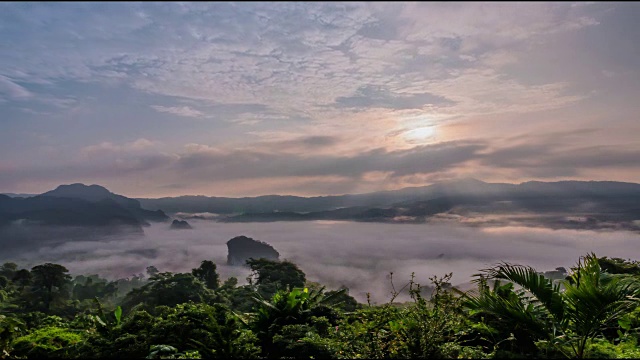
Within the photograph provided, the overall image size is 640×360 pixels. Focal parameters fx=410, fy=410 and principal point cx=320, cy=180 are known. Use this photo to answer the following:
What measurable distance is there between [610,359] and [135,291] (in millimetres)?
37679

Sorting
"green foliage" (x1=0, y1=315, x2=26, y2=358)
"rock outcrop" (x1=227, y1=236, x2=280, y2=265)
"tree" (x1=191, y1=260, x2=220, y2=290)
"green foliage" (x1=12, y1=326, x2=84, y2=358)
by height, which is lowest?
"rock outcrop" (x1=227, y1=236, x2=280, y2=265)

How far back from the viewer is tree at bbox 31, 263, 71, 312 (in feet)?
109

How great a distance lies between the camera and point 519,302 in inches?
234

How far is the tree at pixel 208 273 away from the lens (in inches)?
1487

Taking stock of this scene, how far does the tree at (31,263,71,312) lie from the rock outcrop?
429ft

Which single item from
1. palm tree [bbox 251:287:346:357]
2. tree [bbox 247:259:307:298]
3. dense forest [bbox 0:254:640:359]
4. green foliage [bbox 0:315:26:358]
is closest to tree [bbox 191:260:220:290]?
tree [bbox 247:259:307:298]

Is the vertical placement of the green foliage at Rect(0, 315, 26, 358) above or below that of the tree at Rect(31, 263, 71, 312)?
above

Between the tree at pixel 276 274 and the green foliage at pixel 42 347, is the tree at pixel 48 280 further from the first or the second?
the green foliage at pixel 42 347

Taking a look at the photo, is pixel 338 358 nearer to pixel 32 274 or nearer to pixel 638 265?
pixel 638 265

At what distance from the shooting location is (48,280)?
33.7 m

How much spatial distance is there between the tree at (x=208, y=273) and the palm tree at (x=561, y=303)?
34637 millimetres

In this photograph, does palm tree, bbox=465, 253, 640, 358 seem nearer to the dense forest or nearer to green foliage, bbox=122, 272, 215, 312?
the dense forest

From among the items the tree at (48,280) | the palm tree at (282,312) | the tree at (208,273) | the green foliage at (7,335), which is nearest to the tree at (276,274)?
the tree at (208,273)

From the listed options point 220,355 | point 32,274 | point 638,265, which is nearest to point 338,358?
point 220,355
